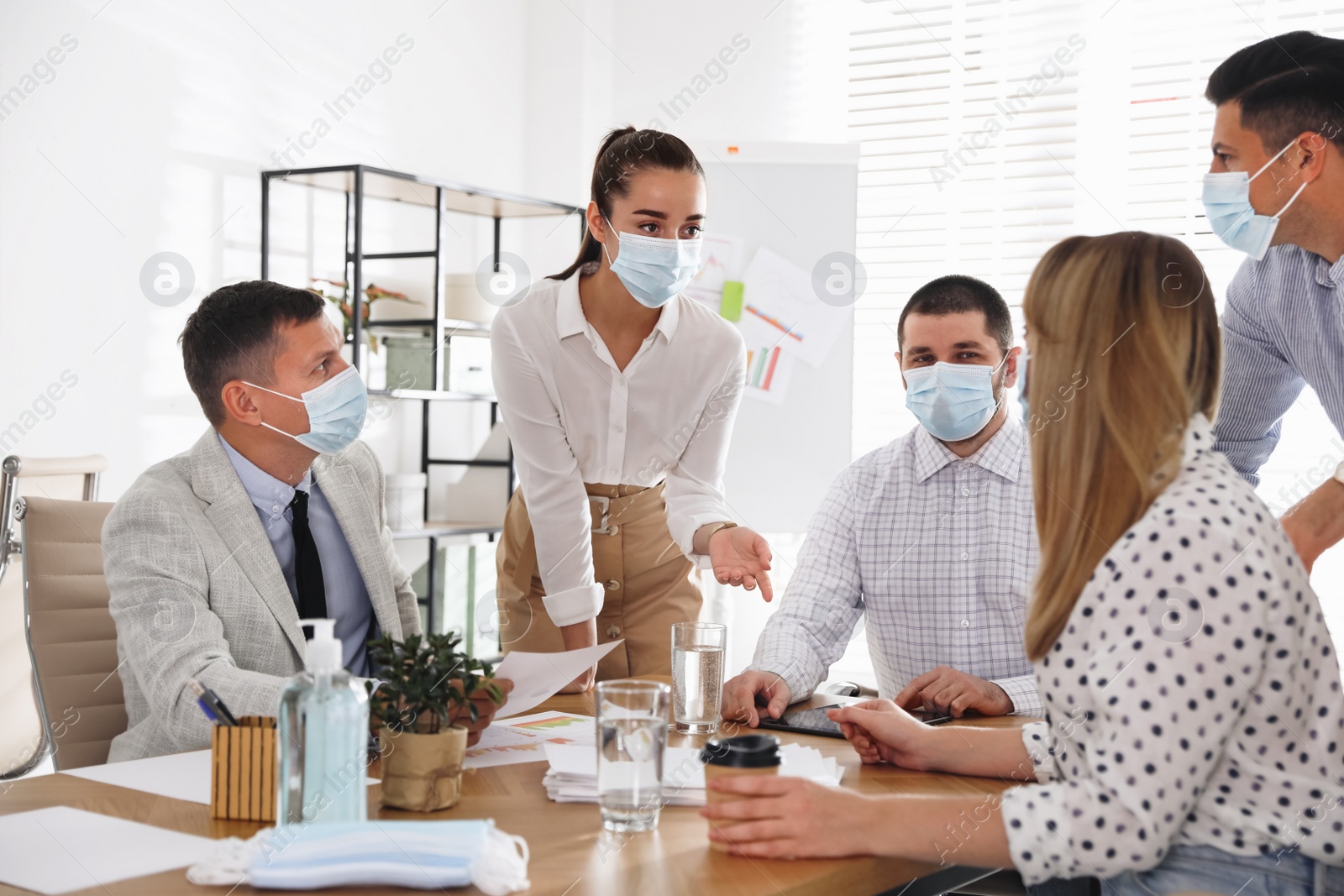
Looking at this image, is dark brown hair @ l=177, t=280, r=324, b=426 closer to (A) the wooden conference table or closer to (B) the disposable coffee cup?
(A) the wooden conference table

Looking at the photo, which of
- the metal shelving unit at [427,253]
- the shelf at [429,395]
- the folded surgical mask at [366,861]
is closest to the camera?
the folded surgical mask at [366,861]

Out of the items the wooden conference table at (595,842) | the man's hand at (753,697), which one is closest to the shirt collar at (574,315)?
the man's hand at (753,697)

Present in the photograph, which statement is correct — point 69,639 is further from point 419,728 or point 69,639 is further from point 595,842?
point 595,842

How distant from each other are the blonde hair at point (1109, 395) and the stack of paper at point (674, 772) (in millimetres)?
327

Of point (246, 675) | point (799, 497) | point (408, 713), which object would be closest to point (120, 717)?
point (246, 675)

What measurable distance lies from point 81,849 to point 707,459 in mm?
1479

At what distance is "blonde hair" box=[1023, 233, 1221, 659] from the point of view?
3.48 feet

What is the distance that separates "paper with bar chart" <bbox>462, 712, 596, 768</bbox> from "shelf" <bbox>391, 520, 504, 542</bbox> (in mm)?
1811

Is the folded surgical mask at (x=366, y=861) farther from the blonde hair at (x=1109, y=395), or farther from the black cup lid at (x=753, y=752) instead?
the blonde hair at (x=1109, y=395)

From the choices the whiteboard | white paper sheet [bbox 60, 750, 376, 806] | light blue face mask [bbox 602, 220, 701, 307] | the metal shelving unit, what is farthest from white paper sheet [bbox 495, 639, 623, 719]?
the whiteboard

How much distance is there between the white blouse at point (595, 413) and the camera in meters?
2.23

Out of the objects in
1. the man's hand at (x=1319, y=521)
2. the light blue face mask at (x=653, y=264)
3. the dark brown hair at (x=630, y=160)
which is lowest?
the man's hand at (x=1319, y=521)

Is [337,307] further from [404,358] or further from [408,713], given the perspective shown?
[408,713]

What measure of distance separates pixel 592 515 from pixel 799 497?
149cm
